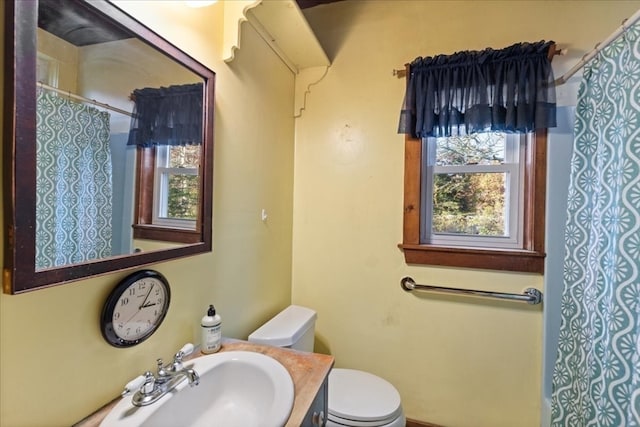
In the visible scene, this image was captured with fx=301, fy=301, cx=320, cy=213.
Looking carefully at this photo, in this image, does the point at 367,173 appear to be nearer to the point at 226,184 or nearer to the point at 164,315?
the point at 226,184

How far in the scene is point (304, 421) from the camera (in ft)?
2.62

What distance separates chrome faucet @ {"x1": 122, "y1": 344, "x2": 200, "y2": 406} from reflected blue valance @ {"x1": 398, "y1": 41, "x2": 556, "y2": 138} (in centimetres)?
143

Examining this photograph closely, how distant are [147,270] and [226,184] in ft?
1.61

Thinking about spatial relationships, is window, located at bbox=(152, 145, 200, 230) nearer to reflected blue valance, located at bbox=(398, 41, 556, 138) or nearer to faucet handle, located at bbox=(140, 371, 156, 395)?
faucet handle, located at bbox=(140, 371, 156, 395)

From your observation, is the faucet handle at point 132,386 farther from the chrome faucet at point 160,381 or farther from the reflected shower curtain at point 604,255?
the reflected shower curtain at point 604,255

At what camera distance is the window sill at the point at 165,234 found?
860mm

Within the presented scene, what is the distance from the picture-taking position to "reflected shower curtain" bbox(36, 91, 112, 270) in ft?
2.09

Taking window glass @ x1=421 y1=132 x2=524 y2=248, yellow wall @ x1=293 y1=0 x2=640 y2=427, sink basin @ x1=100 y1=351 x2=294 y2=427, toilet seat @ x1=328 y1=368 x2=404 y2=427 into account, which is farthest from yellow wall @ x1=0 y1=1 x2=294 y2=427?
window glass @ x1=421 y1=132 x2=524 y2=248

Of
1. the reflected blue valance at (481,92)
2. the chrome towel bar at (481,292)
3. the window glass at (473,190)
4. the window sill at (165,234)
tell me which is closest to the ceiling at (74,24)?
the window sill at (165,234)

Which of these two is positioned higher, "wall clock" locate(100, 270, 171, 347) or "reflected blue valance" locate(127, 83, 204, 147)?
"reflected blue valance" locate(127, 83, 204, 147)

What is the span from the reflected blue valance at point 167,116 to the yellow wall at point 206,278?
0.13 meters

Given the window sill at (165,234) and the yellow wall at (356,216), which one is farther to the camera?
the yellow wall at (356,216)

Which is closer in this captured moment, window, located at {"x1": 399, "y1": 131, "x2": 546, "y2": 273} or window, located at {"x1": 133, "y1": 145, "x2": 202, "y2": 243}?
window, located at {"x1": 133, "y1": 145, "x2": 202, "y2": 243}

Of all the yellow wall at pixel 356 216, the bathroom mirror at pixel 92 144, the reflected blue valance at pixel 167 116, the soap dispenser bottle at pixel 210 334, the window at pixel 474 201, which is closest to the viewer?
the bathroom mirror at pixel 92 144
